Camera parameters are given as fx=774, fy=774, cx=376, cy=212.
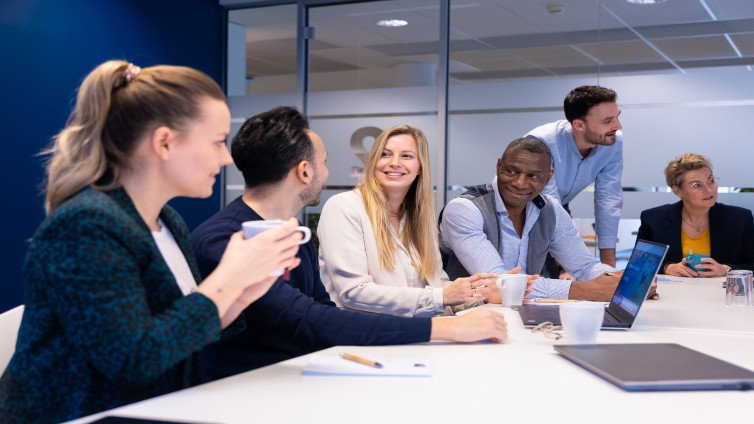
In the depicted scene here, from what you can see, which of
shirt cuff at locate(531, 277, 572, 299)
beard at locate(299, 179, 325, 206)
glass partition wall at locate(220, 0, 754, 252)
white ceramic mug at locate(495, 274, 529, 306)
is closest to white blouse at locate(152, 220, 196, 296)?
beard at locate(299, 179, 325, 206)

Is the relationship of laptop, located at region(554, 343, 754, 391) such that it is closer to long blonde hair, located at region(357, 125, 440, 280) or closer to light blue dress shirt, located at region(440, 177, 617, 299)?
light blue dress shirt, located at region(440, 177, 617, 299)

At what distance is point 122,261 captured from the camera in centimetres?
128

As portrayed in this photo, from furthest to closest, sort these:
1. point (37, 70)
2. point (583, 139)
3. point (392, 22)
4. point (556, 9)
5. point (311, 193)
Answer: point (392, 22) < point (556, 9) < point (37, 70) < point (583, 139) < point (311, 193)

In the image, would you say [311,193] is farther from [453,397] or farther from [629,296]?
[453,397]

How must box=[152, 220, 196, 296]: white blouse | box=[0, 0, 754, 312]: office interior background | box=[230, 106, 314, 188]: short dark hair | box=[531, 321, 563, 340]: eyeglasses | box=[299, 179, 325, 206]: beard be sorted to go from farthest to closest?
1. box=[0, 0, 754, 312]: office interior background
2. box=[299, 179, 325, 206]: beard
3. box=[230, 106, 314, 188]: short dark hair
4. box=[531, 321, 563, 340]: eyeglasses
5. box=[152, 220, 196, 296]: white blouse

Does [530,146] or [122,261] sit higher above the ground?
[530,146]

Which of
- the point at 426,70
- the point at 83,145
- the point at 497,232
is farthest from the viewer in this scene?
the point at 426,70

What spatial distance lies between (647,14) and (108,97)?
4.51 meters

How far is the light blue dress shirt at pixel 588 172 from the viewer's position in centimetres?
419

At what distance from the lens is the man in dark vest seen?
2.95 m

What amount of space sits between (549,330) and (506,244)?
111 cm

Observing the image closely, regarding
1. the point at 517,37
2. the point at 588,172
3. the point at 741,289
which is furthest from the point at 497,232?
the point at 517,37

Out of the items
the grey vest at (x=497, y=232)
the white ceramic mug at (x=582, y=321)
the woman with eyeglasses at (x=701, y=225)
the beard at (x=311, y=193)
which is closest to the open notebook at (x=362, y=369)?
the white ceramic mug at (x=582, y=321)

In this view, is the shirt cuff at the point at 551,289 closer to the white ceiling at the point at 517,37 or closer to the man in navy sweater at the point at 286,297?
the man in navy sweater at the point at 286,297
